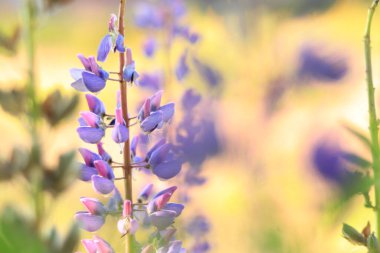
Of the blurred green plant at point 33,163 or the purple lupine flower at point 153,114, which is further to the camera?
the purple lupine flower at point 153,114

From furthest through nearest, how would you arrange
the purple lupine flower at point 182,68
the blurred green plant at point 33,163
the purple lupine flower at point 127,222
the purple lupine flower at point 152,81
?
the purple lupine flower at point 152,81 < the purple lupine flower at point 182,68 < the purple lupine flower at point 127,222 < the blurred green plant at point 33,163

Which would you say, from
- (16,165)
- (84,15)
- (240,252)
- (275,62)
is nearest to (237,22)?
(275,62)

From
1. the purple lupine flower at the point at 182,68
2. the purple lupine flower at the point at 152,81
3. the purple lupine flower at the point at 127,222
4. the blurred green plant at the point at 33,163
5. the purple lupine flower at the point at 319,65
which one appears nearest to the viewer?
the blurred green plant at the point at 33,163

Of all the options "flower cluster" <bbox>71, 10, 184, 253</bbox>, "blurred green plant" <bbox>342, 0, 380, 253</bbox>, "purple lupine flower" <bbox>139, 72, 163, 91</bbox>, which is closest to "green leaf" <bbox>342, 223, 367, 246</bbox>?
"blurred green plant" <bbox>342, 0, 380, 253</bbox>

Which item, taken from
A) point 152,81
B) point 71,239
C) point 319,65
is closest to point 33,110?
point 71,239

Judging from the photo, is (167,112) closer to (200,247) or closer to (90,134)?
(90,134)

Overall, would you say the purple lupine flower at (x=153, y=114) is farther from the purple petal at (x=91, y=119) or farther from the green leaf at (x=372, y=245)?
the green leaf at (x=372, y=245)

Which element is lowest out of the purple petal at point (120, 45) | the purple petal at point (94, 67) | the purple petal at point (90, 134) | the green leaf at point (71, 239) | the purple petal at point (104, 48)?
the green leaf at point (71, 239)

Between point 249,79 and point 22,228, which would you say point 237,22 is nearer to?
point 249,79

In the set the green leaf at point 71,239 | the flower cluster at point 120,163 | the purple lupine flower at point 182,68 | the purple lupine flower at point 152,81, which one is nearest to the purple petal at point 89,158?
the flower cluster at point 120,163
